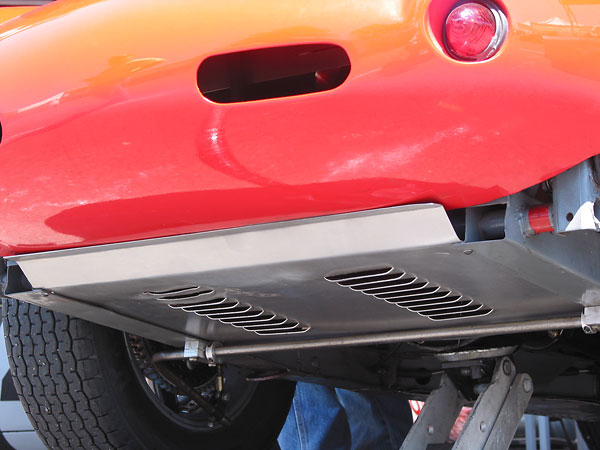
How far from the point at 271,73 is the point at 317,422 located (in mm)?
2200

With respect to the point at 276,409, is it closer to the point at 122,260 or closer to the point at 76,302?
the point at 76,302

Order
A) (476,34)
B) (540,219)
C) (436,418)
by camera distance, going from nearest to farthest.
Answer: (476,34) < (540,219) < (436,418)

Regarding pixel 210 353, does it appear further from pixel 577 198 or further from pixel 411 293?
pixel 577 198

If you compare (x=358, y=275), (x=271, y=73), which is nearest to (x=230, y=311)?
(x=358, y=275)

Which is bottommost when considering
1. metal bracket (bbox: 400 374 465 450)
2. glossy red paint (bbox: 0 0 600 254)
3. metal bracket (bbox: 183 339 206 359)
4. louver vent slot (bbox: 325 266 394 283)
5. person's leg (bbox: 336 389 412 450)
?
person's leg (bbox: 336 389 412 450)

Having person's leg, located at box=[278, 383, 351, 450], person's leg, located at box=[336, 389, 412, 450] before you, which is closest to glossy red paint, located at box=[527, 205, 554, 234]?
person's leg, located at box=[336, 389, 412, 450]

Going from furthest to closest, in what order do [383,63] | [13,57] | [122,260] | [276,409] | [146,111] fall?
[276,409]
[122,260]
[13,57]
[146,111]
[383,63]

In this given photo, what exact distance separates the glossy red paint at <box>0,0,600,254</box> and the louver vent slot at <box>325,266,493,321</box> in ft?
0.74

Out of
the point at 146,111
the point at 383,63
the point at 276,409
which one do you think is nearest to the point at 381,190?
the point at 383,63

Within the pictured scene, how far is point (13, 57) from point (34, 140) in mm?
162

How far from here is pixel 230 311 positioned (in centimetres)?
199

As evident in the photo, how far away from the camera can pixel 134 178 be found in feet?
4.84

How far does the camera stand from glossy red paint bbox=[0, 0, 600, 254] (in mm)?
1281

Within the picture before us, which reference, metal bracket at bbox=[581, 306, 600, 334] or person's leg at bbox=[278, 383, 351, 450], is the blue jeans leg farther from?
metal bracket at bbox=[581, 306, 600, 334]
